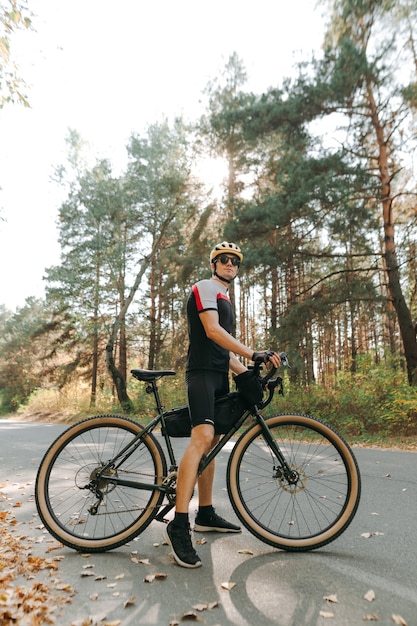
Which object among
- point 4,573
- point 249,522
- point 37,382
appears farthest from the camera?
point 37,382

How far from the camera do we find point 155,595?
2.62 metres

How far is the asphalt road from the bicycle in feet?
0.50

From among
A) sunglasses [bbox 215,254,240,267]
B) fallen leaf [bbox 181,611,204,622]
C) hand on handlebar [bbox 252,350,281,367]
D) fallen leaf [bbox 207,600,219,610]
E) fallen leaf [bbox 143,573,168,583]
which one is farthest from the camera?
sunglasses [bbox 215,254,240,267]

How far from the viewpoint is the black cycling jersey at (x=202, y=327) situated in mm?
3400

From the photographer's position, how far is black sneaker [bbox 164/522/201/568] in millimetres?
2984

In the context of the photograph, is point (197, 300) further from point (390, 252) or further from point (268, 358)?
point (390, 252)

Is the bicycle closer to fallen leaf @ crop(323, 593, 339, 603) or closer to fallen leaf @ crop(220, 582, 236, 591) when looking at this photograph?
fallen leaf @ crop(220, 582, 236, 591)

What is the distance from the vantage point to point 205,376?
3.36m

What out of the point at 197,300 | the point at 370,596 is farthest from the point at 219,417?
the point at 370,596

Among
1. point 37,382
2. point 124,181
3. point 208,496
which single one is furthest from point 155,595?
point 37,382

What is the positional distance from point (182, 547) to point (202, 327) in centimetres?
144

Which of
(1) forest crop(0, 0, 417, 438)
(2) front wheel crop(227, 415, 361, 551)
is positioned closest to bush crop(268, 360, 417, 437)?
(1) forest crop(0, 0, 417, 438)

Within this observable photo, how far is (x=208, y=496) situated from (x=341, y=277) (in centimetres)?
1211

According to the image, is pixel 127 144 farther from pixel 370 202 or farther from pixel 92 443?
pixel 92 443
